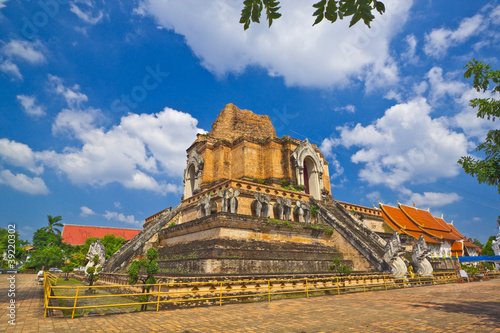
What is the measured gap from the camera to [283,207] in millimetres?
17406

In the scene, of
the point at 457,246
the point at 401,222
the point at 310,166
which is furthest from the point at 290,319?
the point at 457,246

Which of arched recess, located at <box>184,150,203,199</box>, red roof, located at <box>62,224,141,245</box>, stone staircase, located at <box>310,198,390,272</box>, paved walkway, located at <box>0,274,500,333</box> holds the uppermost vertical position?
arched recess, located at <box>184,150,203,199</box>

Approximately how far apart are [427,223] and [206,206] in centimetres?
2936

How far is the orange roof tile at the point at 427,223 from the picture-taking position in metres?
32.1

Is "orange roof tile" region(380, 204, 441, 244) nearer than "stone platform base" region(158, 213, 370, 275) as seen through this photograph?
No

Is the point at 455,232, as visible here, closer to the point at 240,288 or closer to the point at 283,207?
the point at 283,207

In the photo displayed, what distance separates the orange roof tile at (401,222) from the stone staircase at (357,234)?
11.1 m

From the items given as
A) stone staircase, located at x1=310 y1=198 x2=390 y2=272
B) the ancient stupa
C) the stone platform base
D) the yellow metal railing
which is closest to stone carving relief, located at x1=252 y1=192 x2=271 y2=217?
the ancient stupa

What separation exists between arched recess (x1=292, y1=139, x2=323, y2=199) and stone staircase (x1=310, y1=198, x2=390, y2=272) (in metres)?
2.46

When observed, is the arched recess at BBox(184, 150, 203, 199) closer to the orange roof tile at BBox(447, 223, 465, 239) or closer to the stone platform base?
the stone platform base

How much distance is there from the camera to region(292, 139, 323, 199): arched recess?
22297 millimetres

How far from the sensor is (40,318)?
6.33m

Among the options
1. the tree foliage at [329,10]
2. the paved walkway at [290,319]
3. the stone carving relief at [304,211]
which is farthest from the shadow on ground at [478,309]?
the stone carving relief at [304,211]

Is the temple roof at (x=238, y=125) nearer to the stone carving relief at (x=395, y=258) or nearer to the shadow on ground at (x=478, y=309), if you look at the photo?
the stone carving relief at (x=395, y=258)
